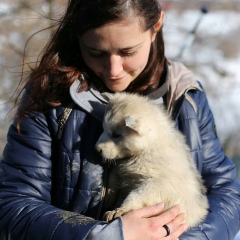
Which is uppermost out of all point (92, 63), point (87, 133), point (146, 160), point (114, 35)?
point (114, 35)

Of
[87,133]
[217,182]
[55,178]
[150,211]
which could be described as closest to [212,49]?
[217,182]

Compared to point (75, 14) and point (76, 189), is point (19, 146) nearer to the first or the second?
point (76, 189)

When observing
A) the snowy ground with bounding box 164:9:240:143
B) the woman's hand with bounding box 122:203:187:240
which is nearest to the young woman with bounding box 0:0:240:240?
the woman's hand with bounding box 122:203:187:240

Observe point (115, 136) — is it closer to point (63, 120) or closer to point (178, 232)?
point (63, 120)

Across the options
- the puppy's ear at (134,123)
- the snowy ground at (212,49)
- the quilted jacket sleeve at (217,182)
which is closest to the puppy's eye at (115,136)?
the puppy's ear at (134,123)

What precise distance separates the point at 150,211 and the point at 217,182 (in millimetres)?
591

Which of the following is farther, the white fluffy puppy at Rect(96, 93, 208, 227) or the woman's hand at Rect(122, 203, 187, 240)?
the white fluffy puppy at Rect(96, 93, 208, 227)

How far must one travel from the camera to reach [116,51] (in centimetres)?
252

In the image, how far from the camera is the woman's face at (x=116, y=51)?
97.5 inches

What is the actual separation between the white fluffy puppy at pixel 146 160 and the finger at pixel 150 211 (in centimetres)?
5

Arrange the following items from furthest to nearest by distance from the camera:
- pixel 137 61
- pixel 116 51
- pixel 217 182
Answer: pixel 217 182 → pixel 137 61 → pixel 116 51

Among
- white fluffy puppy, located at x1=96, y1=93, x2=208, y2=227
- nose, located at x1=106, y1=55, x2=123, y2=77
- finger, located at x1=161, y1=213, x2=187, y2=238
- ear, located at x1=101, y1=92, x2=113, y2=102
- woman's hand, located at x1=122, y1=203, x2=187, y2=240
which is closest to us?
woman's hand, located at x1=122, y1=203, x2=187, y2=240

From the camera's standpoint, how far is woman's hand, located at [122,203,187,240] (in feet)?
7.13

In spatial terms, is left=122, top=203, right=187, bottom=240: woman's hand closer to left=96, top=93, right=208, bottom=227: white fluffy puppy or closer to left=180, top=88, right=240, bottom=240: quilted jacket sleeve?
left=96, top=93, right=208, bottom=227: white fluffy puppy
